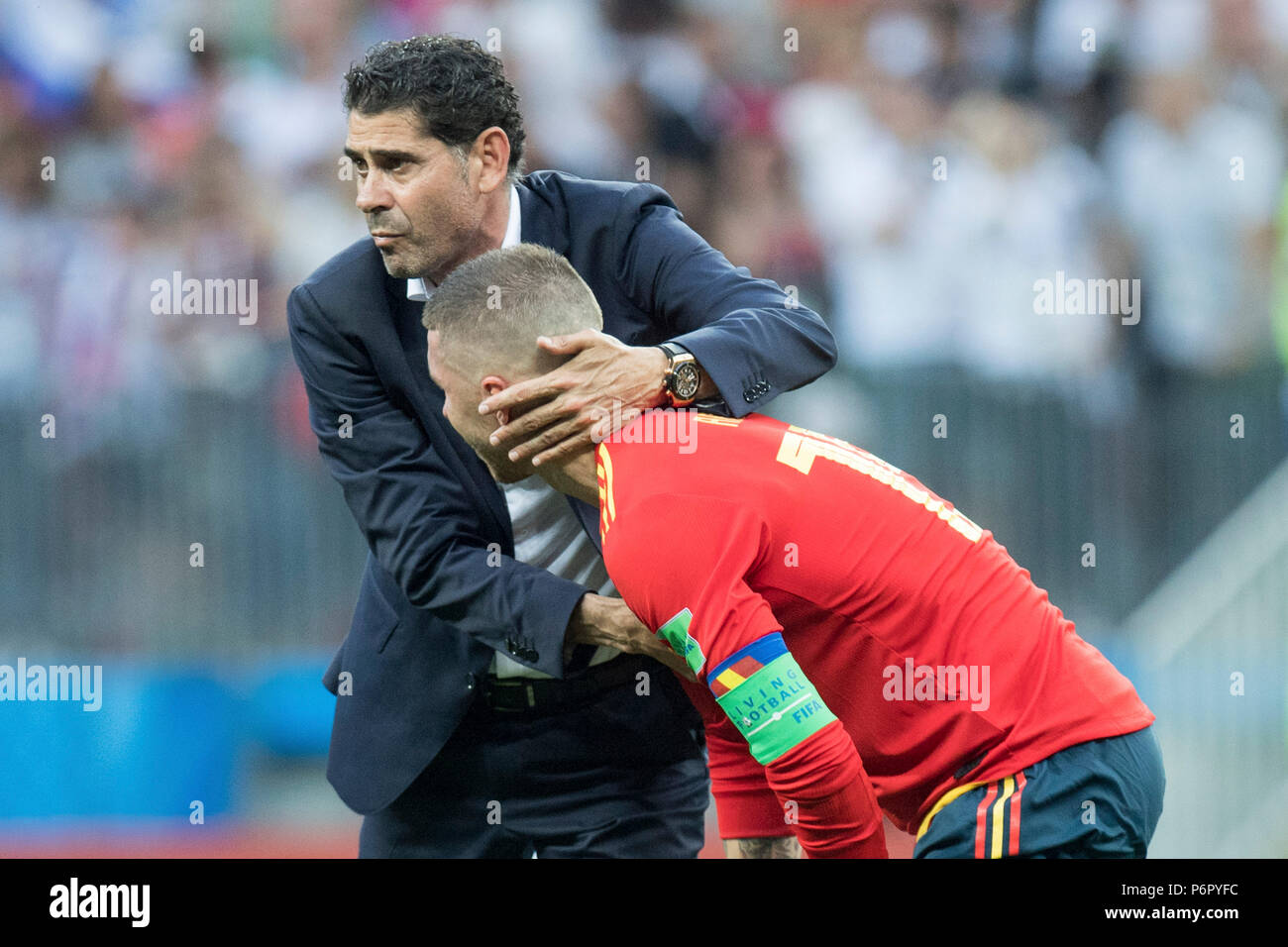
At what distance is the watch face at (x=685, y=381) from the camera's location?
2.71m

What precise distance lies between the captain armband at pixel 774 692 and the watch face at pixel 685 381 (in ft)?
1.74

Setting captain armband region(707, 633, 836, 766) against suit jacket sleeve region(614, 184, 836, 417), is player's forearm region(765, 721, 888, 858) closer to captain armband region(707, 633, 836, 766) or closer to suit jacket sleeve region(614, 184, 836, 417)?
captain armband region(707, 633, 836, 766)

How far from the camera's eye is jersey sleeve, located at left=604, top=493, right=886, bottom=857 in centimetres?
235

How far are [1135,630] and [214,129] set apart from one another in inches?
174

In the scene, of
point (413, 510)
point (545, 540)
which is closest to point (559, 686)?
point (545, 540)

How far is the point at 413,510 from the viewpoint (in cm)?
302

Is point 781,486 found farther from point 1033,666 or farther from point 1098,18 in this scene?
point 1098,18

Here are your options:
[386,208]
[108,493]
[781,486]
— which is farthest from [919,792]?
[108,493]

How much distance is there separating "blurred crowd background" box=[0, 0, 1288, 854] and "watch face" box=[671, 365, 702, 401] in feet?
11.4

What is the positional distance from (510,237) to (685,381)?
633mm

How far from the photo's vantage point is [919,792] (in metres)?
2.60

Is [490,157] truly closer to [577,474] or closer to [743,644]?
[577,474]

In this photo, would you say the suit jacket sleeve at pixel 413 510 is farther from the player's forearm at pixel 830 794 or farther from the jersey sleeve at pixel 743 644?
the player's forearm at pixel 830 794

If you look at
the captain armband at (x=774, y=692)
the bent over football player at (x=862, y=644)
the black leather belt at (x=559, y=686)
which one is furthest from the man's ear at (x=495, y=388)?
the black leather belt at (x=559, y=686)
